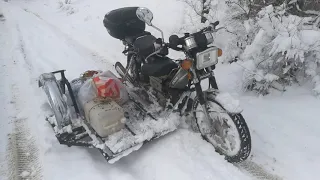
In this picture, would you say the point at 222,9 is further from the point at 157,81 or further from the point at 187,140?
the point at 187,140

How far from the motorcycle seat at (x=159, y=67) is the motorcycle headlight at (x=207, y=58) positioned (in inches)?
23.4

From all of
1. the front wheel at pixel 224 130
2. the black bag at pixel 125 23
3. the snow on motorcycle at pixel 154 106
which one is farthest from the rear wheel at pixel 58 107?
the front wheel at pixel 224 130

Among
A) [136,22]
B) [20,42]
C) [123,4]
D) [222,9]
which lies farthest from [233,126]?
[123,4]

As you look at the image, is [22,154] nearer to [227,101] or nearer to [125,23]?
[125,23]

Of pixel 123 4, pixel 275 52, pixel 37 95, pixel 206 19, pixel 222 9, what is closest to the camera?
pixel 275 52

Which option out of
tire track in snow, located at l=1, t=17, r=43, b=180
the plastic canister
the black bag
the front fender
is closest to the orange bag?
the plastic canister

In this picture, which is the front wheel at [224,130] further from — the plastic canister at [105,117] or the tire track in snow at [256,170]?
the plastic canister at [105,117]

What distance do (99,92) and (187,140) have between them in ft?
3.75

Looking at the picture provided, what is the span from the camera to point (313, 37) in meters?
3.53

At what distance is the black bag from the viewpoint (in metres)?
4.11

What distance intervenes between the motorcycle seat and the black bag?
906 mm

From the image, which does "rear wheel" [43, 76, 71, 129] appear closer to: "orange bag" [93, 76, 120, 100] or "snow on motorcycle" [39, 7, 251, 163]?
"snow on motorcycle" [39, 7, 251, 163]

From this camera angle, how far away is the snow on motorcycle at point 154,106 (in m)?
2.88

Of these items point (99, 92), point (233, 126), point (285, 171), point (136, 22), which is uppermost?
point (136, 22)
